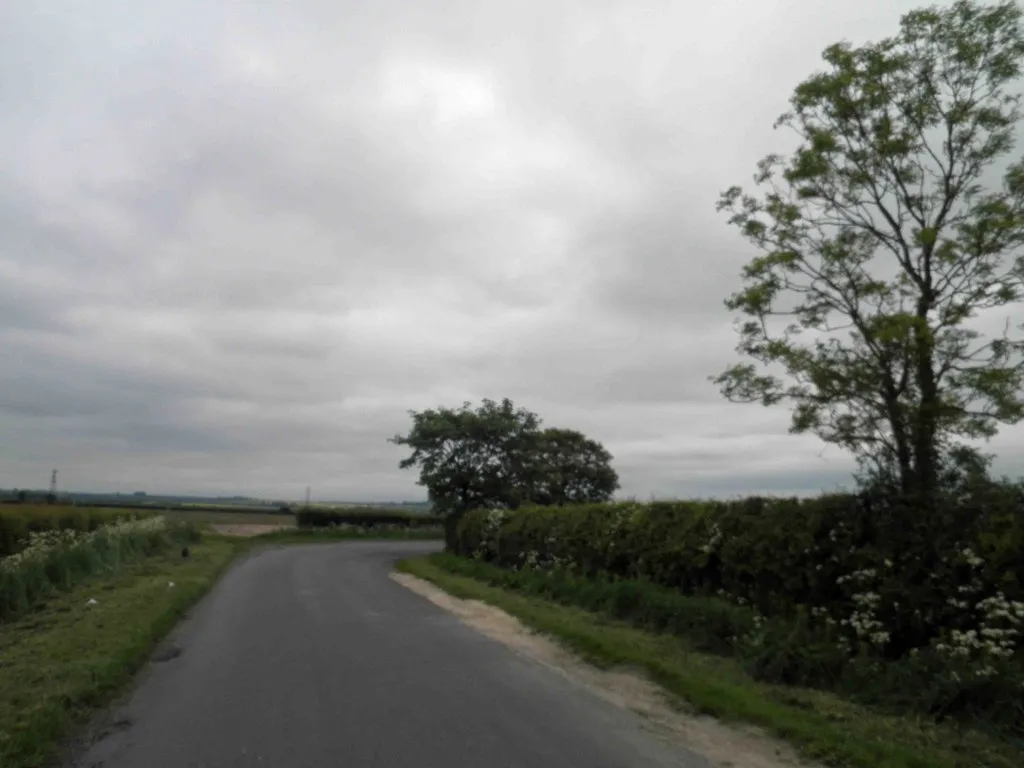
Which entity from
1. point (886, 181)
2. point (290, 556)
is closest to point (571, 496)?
point (290, 556)

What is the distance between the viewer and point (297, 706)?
9016mm

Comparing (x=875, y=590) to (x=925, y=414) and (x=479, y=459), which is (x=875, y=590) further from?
(x=479, y=459)

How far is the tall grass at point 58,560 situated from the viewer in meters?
16.8

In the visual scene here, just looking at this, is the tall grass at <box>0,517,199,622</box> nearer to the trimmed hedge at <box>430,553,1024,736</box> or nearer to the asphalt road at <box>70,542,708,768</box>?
the asphalt road at <box>70,542,708,768</box>

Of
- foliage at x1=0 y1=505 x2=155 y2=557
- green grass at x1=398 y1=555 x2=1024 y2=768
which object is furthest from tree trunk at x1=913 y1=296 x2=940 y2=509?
foliage at x1=0 y1=505 x2=155 y2=557

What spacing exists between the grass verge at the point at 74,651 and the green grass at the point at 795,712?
5.73m

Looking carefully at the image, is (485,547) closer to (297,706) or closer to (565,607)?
(565,607)

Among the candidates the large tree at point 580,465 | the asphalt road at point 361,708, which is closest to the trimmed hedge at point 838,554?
the asphalt road at point 361,708

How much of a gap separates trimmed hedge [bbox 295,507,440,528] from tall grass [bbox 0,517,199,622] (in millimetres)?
34792

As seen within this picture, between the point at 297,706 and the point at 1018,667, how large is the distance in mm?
6644

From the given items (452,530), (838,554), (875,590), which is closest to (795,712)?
(875,590)

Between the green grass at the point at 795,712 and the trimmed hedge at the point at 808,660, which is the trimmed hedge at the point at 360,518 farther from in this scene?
the green grass at the point at 795,712

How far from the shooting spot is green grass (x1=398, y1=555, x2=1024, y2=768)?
7.20 metres

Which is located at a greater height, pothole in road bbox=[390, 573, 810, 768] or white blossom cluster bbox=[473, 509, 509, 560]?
white blossom cluster bbox=[473, 509, 509, 560]
